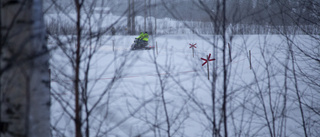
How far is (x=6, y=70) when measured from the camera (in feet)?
3.23

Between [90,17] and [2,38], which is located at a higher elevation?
[90,17]

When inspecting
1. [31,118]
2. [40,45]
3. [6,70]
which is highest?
[40,45]

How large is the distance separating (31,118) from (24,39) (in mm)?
348

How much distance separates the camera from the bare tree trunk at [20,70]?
0.99 meters

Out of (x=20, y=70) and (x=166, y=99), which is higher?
(x=20, y=70)

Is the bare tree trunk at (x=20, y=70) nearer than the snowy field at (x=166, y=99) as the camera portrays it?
Yes

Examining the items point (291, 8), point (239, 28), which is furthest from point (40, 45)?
point (291, 8)

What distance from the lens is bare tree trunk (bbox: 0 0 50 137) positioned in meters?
0.99

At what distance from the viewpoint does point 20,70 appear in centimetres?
100

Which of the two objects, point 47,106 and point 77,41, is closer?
point 47,106

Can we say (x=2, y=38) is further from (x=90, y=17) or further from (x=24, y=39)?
(x=90, y=17)

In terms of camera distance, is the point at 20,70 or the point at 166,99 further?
the point at 166,99

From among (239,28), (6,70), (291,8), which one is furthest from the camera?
(291,8)

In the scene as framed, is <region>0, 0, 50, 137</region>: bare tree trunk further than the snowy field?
No
